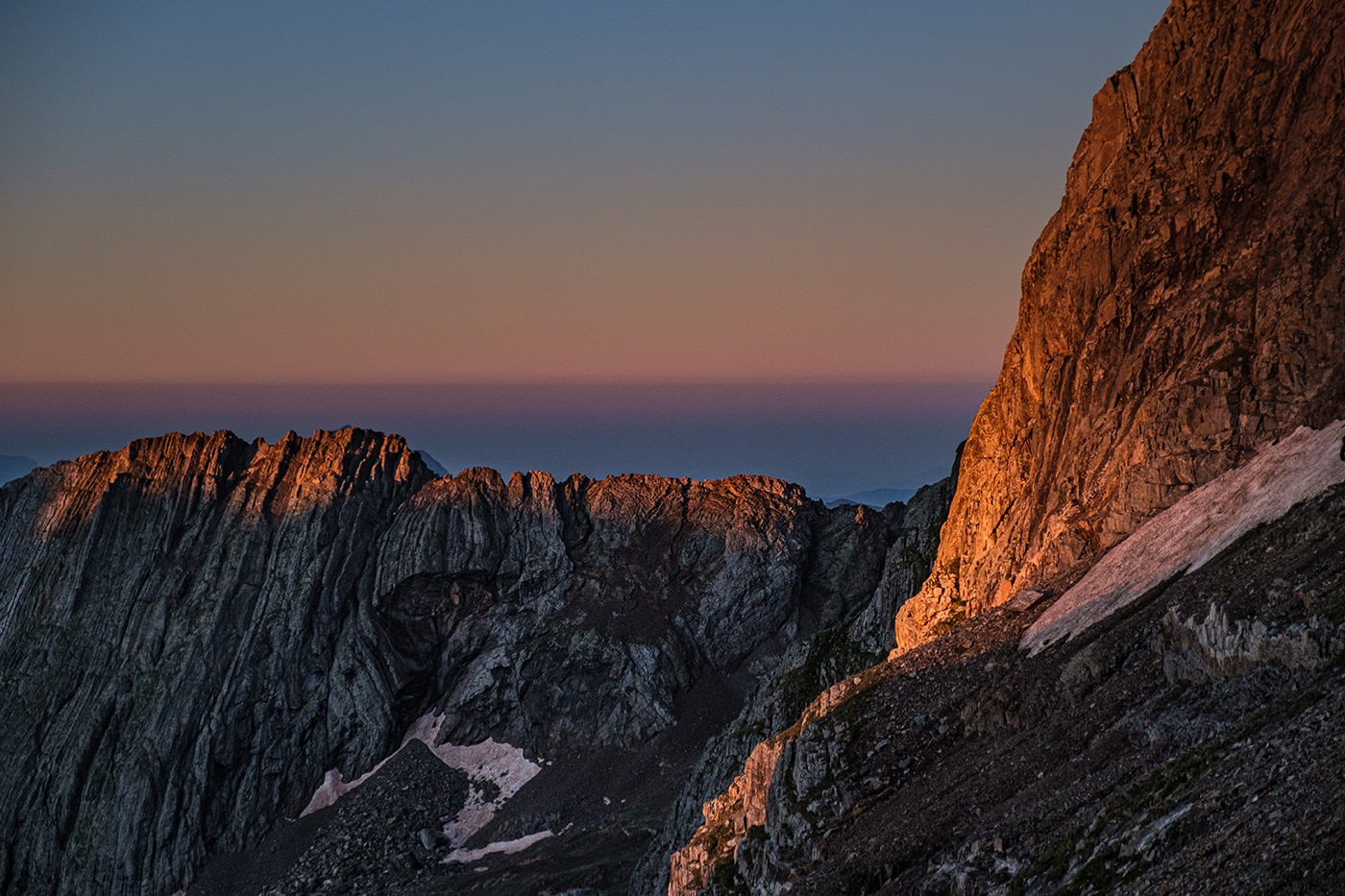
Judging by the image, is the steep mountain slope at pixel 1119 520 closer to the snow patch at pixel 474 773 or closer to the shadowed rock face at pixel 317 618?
the snow patch at pixel 474 773

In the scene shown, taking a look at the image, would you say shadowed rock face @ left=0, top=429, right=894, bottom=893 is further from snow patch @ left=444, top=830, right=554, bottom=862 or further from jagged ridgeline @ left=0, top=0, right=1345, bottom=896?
snow patch @ left=444, top=830, right=554, bottom=862

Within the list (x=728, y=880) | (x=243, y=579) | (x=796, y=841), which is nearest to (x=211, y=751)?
(x=243, y=579)

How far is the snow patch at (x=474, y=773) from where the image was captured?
419ft

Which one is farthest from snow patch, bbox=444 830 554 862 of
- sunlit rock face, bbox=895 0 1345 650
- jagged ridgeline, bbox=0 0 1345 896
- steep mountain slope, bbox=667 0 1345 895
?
sunlit rock face, bbox=895 0 1345 650

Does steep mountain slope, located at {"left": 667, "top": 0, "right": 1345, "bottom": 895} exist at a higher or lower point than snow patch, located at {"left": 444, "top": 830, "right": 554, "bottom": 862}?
higher

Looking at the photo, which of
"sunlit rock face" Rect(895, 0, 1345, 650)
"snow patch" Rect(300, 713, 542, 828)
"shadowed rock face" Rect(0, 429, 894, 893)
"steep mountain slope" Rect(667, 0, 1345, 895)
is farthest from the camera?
"shadowed rock face" Rect(0, 429, 894, 893)

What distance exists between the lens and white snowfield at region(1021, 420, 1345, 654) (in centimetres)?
4828

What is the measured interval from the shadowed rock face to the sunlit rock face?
7227 centimetres

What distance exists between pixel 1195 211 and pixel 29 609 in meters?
144

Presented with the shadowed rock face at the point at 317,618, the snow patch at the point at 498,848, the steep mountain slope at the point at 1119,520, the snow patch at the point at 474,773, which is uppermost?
the steep mountain slope at the point at 1119,520

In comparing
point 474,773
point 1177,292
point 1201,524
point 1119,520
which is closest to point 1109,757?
point 1201,524

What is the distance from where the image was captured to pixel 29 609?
14688 cm

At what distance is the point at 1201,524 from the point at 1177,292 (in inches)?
656

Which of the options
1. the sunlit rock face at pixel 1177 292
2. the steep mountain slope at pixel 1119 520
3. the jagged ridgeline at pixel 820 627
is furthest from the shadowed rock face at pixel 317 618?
the sunlit rock face at pixel 1177 292
